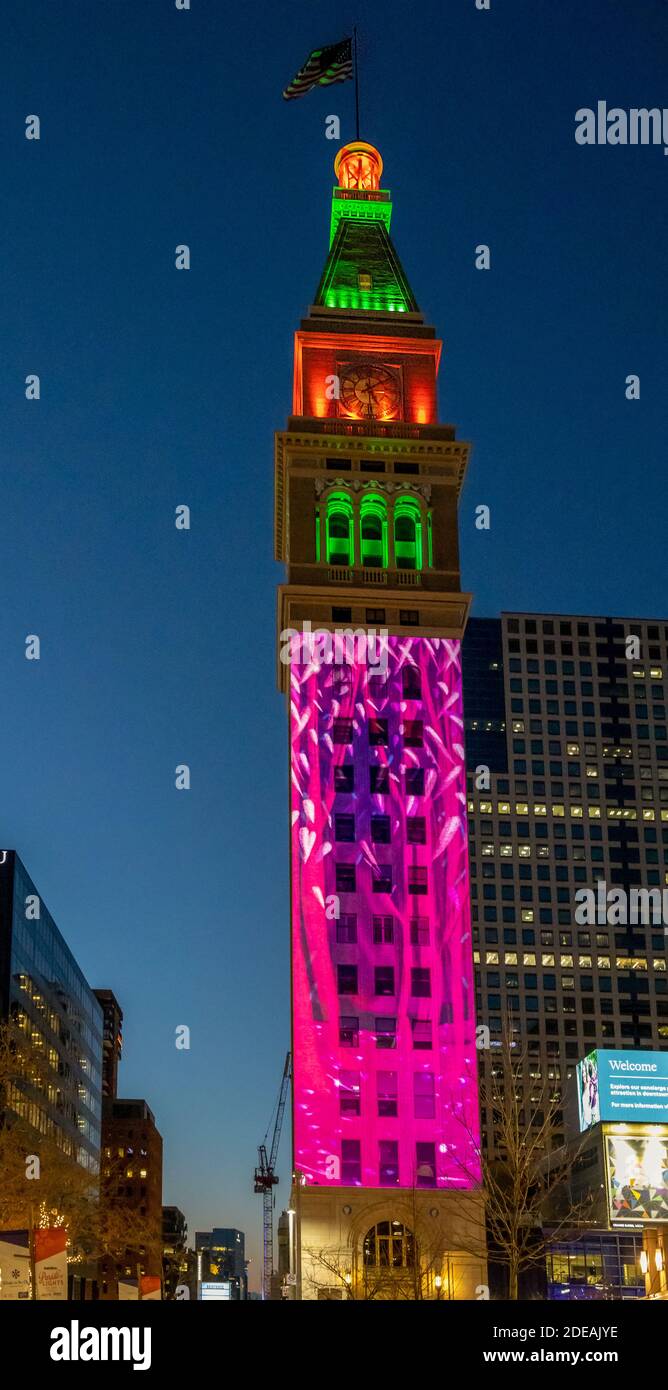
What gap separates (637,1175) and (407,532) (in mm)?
56927

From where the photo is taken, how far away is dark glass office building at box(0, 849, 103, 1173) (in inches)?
4884

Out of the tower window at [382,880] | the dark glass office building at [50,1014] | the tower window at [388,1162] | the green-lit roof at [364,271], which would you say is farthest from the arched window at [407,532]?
the tower window at [388,1162]

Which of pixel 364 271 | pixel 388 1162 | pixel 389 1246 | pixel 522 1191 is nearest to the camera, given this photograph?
pixel 522 1191

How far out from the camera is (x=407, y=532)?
378 feet

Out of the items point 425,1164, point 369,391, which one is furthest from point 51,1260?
point 369,391

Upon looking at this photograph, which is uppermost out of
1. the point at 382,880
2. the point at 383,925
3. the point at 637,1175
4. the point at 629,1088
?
the point at 382,880

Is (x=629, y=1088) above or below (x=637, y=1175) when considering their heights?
above

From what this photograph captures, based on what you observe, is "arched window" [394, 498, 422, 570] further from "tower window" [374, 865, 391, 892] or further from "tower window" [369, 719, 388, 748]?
"tower window" [374, 865, 391, 892]

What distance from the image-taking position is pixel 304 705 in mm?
105812

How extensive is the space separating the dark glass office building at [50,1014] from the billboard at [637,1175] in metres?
58.4

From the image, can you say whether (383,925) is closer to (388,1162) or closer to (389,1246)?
(388,1162)

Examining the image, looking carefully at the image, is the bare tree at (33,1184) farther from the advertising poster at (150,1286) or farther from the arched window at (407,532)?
the arched window at (407,532)

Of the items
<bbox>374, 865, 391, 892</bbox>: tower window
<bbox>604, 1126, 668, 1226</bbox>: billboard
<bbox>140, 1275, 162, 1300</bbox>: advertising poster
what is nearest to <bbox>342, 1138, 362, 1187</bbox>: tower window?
<bbox>374, 865, 391, 892</bbox>: tower window

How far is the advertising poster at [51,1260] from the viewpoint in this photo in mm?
31453
